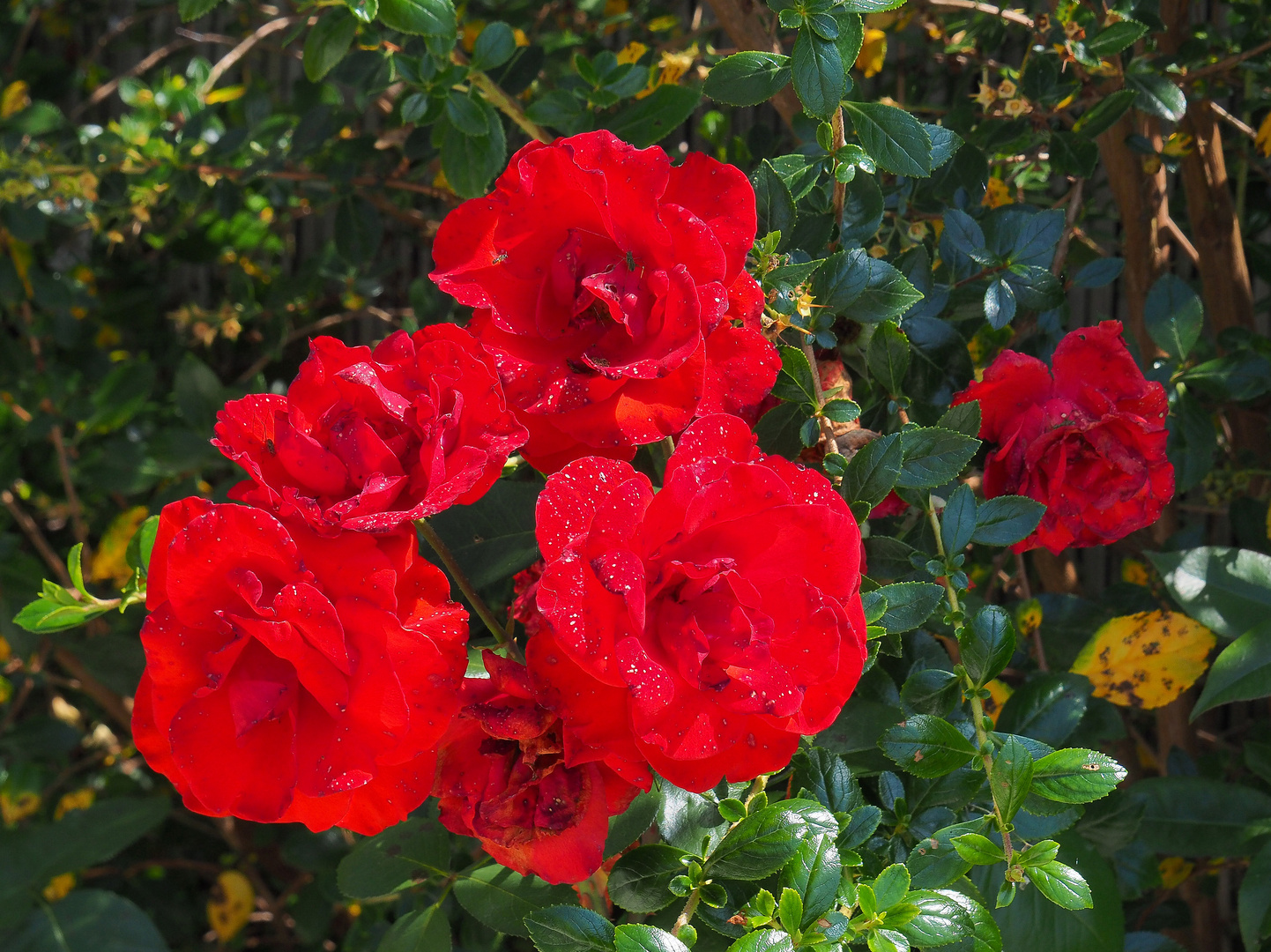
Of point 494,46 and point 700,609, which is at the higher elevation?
point 494,46

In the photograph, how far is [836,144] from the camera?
0.72 m

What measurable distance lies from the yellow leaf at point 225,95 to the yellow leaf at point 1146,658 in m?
1.78

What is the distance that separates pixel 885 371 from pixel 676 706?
359 millimetres

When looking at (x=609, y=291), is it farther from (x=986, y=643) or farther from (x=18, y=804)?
(x=18, y=804)

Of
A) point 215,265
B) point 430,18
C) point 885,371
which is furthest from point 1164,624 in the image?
point 215,265

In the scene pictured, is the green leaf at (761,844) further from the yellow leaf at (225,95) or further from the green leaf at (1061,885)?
the yellow leaf at (225,95)

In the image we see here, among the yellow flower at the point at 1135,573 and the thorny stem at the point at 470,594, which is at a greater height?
the thorny stem at the point at 470,594

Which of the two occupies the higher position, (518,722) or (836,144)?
(836,144)

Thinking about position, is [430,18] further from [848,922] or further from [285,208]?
[285,208]

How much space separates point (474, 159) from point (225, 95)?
1303 millimetres

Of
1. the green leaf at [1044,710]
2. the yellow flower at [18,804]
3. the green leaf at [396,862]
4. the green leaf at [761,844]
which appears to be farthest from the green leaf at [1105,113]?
the yellow flower at [18,804]

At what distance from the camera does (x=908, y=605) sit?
0.63 metres

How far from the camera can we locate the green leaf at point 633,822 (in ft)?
2.09

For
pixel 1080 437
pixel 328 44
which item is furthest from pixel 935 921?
pixel 328 44
